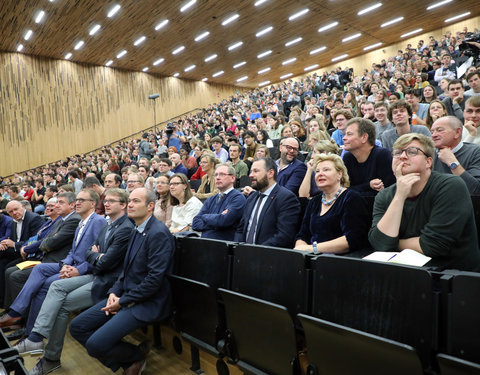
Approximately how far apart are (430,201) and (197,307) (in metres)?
1.13

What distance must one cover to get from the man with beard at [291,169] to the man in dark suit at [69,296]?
125cm

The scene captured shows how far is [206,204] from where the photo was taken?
2.81 metres

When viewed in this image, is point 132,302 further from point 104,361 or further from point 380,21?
point 380,21

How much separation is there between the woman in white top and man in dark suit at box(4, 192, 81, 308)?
0.77 metres

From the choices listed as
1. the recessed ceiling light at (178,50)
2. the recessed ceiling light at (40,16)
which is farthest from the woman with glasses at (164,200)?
the recessed ceiling light at (178,50)

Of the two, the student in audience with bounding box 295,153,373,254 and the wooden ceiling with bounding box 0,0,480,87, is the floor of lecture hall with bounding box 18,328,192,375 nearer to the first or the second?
the student in audience with bounding box 295,153,373,254

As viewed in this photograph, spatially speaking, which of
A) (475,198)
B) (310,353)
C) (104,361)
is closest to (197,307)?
(104,361)

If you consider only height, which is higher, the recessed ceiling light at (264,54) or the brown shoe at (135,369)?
the recessed ceiling light at (264,54)

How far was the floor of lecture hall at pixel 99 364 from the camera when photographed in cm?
199

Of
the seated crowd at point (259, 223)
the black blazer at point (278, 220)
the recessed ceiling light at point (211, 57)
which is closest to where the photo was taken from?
the seated crowd at point (259, 223)

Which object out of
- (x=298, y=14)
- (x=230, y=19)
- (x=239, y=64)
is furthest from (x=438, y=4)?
(x=239, y=64)

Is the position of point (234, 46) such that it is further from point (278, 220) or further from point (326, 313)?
point (326, 313)

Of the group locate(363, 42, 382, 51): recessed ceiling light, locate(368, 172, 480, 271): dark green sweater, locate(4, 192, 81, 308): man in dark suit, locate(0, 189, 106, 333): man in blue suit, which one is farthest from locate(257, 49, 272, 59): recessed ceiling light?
A: locate(368, 172, 480, 271): dark green sweater

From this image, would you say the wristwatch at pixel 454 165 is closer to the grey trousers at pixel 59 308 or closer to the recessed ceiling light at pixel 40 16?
the grey trousers at pixel 59 308
